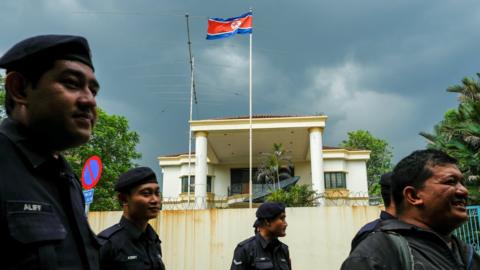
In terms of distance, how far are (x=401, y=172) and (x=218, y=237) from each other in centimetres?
637

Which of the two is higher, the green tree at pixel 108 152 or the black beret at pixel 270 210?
the green tree at pixel 108 152

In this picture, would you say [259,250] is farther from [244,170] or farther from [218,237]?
[244,170]

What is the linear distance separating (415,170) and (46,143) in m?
1.71

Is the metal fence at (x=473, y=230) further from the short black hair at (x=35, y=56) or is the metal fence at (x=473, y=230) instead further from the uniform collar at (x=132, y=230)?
the short black hair at (x=35, y=56)

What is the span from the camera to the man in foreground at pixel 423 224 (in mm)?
1630

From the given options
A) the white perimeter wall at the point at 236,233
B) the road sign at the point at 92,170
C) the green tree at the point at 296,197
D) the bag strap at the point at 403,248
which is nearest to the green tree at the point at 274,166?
the green tree at the point at 296,197

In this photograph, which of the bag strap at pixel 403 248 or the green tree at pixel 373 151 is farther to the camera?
the green tree at pixel 373 151

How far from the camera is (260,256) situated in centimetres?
406

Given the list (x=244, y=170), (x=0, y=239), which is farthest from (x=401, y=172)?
(x=244, y=170)

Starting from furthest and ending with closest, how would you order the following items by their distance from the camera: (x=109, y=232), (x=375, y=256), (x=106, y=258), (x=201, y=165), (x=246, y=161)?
(x=246, y=161)
(x=201, y=165)
(x=109, y=232)
(x=106, y=258)
(x=375, y=256)

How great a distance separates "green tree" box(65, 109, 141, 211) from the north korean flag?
11454mm

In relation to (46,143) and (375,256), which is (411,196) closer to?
(375,256)

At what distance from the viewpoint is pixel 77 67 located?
1383 mm

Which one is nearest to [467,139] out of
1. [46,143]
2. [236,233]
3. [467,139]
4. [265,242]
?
[467,139]
